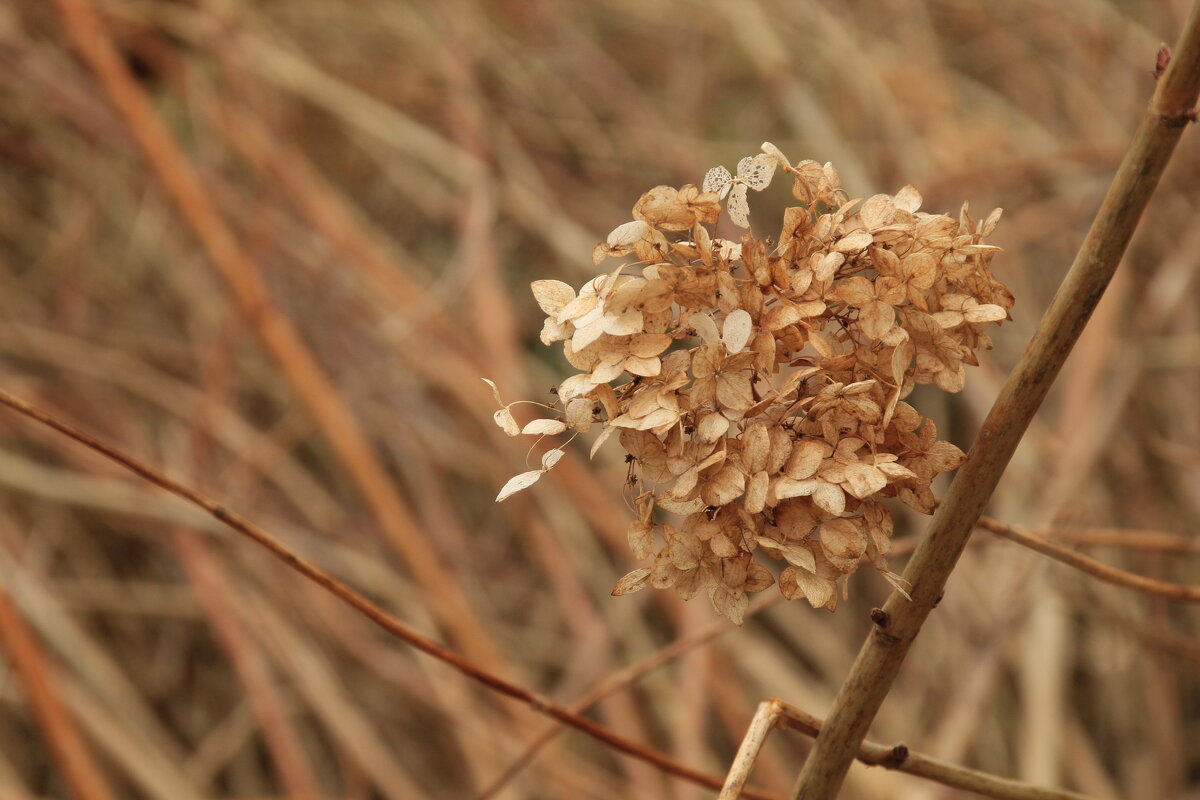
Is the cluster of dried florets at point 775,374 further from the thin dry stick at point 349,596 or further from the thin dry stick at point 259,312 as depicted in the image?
the thin dry stick at point 259,312

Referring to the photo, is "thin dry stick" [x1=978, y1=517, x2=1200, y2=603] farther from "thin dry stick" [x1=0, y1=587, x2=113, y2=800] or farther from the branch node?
"thin dry stick" [x1=0, y1=587, x2=113, y2=800]

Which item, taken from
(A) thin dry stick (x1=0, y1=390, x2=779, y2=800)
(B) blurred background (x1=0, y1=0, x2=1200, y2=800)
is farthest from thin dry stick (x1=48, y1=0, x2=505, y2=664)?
(A) thin dry stick (x1=0, y1=390, x2=779, y2=800)

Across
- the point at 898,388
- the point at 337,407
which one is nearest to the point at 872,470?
the point at 898,388

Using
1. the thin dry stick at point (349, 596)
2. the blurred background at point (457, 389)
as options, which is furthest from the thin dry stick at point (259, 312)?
the thin dry stick at point (349, 596)

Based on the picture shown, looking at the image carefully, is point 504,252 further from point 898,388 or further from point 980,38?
point 898,388

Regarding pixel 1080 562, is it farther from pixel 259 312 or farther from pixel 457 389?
pixel 457 389

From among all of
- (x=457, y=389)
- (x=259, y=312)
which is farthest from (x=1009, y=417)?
(x=457, y=389)
